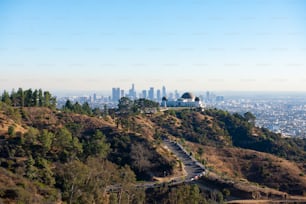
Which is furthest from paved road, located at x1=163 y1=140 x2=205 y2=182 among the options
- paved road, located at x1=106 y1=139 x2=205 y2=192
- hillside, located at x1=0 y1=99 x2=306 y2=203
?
hillside, located at x1=0 y1=99 x2=306 y2=203

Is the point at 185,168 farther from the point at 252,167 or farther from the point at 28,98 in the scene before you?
the point at 28,98

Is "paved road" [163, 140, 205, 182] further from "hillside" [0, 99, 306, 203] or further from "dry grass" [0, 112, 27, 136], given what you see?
"dry grass" [0, 112, 27, 136]

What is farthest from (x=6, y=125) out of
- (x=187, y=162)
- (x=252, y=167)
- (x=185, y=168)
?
(x=252, y=167)

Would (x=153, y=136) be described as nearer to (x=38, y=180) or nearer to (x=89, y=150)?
(x=89, y=150)

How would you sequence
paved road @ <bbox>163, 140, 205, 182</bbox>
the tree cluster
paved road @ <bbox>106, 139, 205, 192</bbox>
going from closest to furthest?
1. paved road @ <bbox>106, 139, 205, 192</bbox>
2. paved road @ <bbox>163, 140, 205, 182</bbox>
3. the tree cluster

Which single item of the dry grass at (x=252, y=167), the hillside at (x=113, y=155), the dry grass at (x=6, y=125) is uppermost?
the dry grass at (x=6, y=125)

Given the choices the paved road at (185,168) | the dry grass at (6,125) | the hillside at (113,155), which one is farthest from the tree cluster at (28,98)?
the paved road at (185,168)

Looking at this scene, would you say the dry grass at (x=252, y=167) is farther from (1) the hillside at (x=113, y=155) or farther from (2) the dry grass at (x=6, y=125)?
(2) the dry grass at (x=6, y=125)
